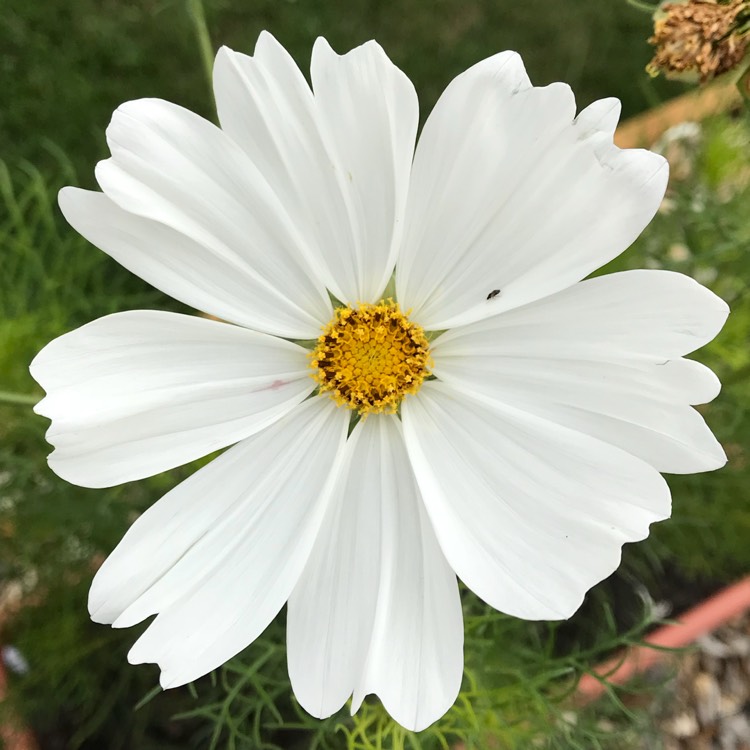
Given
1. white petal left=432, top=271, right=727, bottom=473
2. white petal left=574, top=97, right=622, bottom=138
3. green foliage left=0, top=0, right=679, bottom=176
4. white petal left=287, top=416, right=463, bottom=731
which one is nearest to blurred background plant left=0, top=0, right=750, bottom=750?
green foliage left=0, top=0, right=679, bottom=176

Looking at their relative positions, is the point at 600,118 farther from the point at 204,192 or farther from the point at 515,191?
the point at 204,192

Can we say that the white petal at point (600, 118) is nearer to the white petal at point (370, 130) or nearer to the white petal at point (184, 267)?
the white petal at point (370, 130)

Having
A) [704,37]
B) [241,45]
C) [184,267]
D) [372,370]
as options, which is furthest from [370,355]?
[241,45]

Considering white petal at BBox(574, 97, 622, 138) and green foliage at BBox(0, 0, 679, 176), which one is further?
green foliage at BBox(0, 0, 679, 176)

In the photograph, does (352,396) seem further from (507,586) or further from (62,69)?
(62,69)

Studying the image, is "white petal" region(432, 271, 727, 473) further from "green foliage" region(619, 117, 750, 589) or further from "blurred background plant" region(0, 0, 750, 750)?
"green foliage" region(619, 117, 750, 589)

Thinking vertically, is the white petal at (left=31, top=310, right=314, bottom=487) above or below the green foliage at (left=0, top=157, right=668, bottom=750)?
above

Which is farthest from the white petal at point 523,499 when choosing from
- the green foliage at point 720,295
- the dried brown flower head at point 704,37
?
the green foliage at point 720,295

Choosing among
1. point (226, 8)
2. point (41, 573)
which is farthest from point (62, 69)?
point (41, 573)
